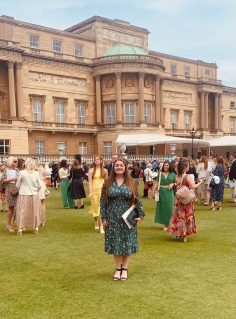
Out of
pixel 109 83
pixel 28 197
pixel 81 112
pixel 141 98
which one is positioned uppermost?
pixel 109 83

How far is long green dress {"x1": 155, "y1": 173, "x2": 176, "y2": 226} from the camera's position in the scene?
11.2 metres

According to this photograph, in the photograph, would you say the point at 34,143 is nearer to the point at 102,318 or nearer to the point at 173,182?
the point at 173,182

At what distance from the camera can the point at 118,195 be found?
21.5 ft

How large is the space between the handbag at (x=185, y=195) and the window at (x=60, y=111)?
36.0m

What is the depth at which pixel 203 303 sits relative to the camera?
5.59 metres

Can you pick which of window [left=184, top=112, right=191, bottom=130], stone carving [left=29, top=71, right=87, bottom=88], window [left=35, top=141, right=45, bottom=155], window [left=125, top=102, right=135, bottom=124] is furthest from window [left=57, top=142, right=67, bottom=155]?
window [left=184, top=112, right=191, bottom=130]

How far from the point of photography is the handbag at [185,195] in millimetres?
9391

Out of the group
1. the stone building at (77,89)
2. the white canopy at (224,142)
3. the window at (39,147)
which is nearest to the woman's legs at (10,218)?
the white canopy at (224,142)

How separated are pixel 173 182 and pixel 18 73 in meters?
31.5

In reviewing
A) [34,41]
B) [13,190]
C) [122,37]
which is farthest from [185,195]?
[122,37]

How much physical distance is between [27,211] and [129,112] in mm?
35972

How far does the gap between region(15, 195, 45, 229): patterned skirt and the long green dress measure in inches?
134

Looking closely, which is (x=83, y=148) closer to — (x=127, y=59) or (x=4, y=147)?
(x=4, y=147)

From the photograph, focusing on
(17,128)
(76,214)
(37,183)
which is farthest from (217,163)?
(17,128)
